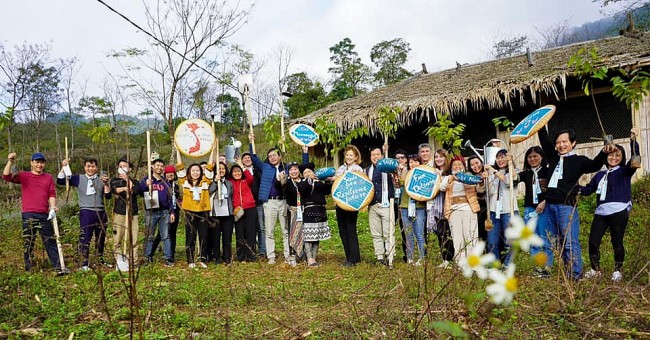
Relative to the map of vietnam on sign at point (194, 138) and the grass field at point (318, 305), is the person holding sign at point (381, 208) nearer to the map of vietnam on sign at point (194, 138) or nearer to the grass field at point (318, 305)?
the grass field at point (318, 305)

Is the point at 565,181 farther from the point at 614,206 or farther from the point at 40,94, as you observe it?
the point at 40,94

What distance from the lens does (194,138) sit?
7.22 m

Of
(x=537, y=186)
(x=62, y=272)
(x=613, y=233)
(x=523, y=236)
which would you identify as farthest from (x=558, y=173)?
(x=62, y=272)

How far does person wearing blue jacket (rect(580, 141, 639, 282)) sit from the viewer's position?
16.6 ft

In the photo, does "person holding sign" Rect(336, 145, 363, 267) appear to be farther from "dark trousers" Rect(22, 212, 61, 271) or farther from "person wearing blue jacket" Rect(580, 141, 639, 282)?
"dark trousers" Rect(22, 212, 61, 271)

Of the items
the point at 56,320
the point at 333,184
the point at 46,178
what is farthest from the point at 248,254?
the point at 56,320

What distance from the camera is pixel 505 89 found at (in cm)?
1066

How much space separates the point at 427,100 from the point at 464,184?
18.8 ft

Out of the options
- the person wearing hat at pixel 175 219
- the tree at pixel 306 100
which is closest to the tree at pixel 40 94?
the tree at pixel 306 100

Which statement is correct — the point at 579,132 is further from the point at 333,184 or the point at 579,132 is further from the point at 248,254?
the point at 248,254

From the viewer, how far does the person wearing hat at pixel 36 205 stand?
6.35m

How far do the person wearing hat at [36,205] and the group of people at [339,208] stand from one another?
0.04 ft

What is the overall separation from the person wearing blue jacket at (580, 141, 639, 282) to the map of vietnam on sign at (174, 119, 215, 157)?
4.95 m

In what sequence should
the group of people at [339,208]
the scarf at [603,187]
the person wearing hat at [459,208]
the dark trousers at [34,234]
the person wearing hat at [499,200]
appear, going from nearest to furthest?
the scarf at [603,187]
the group of people at [339,208]
the person wearing hat at [499,200]
the person wearing hat at [459,208]
the dark trousers at [34,234]
